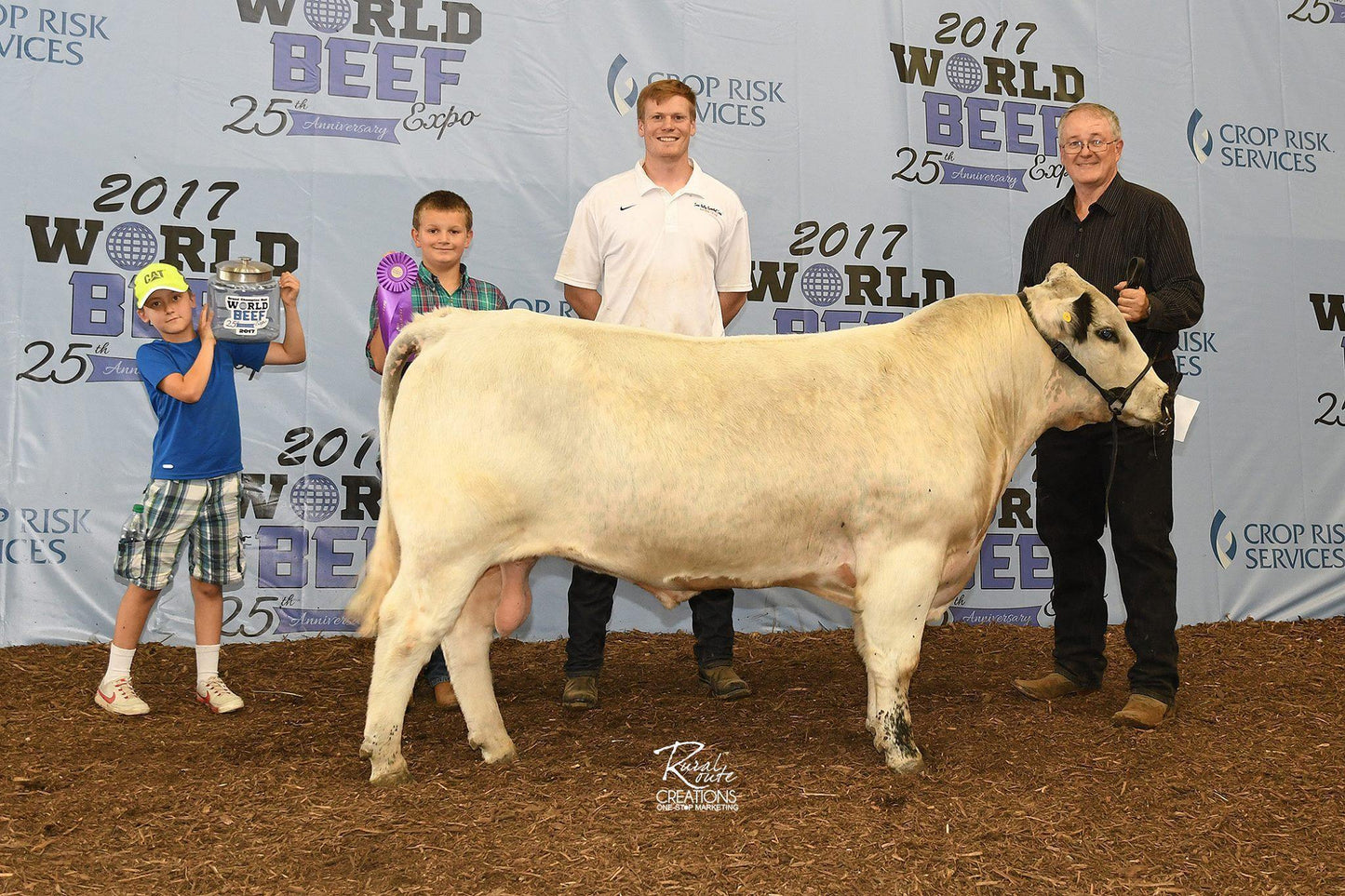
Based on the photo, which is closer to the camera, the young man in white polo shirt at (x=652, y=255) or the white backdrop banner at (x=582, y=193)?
the young man in white polo shirt at (x=652, y=255)

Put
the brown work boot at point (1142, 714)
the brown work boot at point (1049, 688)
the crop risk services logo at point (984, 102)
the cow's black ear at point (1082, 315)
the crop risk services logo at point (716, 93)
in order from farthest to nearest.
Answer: the crop risk services logo at point (984, 102) < the crop risk services logo at point (716, 93) < the brown work boot at point (1049, 688) < the brown work boot at point (1142, 714) < the cow's black ear at point (1082, 315)

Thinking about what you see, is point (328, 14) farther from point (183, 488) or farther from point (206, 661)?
point (206, 661)

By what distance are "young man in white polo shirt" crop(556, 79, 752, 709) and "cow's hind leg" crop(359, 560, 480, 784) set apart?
130 centimetres

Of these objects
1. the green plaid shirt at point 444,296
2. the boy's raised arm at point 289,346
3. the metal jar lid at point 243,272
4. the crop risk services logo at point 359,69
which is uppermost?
the crop risk services logo at point 359,69

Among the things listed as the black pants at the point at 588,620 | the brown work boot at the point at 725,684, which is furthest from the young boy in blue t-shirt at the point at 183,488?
the brown work boot at the point at 725,684

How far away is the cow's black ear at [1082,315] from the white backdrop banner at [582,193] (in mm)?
2930

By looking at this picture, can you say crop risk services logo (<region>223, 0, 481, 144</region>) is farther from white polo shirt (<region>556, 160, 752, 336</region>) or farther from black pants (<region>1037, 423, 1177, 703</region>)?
black pants (<region>1037, 423, 1177, 703</region>)

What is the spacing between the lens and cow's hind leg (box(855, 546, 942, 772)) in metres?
3.46

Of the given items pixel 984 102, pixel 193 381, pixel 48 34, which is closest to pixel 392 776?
pixel 193 381

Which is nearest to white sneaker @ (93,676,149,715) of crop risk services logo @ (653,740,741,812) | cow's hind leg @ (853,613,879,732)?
crop risk services logo @ (653,740,741,812)

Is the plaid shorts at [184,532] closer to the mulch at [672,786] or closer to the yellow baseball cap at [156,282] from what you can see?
the mulch at [672,786]

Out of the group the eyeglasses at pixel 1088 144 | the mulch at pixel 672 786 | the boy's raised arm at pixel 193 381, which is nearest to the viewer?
the mulch at pixel 672 786

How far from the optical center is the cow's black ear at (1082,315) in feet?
12.3

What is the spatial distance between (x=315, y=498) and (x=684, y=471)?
345cm
